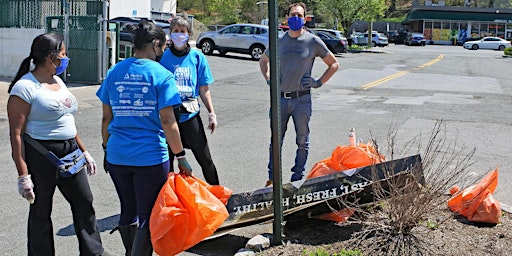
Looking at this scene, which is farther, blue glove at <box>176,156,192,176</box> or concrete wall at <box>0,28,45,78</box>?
concrete wall at <box>0,28,45,78</box>

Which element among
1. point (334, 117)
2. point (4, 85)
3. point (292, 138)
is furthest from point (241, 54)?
point (292, 138)

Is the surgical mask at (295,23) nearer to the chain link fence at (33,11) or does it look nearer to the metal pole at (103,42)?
the metal pole at (103,42)

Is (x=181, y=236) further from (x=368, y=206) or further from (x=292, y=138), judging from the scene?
(x=292, y=138)

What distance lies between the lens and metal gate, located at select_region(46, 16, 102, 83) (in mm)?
16875

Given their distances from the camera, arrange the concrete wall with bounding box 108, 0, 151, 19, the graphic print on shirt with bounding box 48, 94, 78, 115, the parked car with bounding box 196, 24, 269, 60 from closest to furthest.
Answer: the graphic print on shirt with bounding box 48, 94, 78, 115 → the parked car with bounding box 196, 24, 269, 60 → the concrete wall with bounding box 108, 0, 151, 19

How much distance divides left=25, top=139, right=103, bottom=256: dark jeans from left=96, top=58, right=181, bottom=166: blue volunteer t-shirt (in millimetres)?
480

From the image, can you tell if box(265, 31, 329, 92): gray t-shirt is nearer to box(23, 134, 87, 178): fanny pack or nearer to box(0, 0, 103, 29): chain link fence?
box(23, 134, 87, 178): fanny pack

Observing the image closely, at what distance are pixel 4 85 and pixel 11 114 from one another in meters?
13.2

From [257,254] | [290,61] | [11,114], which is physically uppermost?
[290,61]

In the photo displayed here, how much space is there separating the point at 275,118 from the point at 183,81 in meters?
1.27

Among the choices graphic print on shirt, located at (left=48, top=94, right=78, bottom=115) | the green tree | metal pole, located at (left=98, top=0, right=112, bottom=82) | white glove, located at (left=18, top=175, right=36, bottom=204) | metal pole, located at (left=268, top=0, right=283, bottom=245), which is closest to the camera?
white glove, located at (left=18, top=175, right=36, bottom=204)

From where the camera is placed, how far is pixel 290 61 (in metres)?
5.95

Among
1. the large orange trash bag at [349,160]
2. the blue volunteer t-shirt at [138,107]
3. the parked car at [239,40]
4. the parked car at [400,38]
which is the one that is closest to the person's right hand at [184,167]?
the blue volunteer t-shirt at [138,107]

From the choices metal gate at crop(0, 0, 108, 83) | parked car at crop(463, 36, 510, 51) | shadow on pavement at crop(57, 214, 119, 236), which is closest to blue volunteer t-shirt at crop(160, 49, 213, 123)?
shadow on pavement at crop(57, 214, 119, 236)
